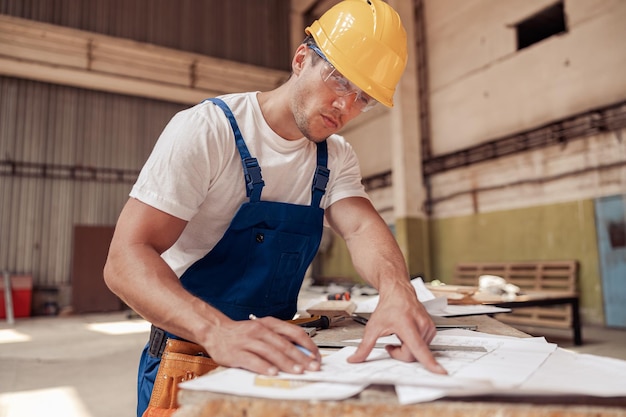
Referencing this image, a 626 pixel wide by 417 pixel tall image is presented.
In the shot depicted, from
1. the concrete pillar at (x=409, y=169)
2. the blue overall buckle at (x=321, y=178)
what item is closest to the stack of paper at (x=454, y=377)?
the blue overall buckle at (x=321, y=178)

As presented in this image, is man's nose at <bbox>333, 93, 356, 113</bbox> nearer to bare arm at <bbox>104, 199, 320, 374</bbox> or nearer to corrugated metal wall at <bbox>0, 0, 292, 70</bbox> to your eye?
bare arm at <bbox>104, 199, 320, 374</bbox>

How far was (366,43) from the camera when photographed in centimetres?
133


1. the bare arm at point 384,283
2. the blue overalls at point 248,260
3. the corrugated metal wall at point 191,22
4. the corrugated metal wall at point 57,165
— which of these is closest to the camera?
the bare arm at point 384,283

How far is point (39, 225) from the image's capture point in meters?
9.52

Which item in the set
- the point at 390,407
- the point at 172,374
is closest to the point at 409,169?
the point at 172,374

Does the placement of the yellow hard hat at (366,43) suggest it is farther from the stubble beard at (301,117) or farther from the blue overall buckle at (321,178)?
the blue overall buckle at (321,178)

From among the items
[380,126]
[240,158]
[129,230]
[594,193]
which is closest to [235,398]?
[129,230]

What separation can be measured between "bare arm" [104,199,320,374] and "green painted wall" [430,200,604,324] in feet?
21.5

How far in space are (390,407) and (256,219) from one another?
734mm

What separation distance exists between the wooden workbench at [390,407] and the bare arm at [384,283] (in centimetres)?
15

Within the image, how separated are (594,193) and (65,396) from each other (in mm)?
6675

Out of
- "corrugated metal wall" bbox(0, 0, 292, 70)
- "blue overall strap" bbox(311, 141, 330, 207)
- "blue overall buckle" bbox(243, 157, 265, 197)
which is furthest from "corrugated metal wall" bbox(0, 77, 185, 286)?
"blue overall buckle" bbox(243, 157, 265, 197)

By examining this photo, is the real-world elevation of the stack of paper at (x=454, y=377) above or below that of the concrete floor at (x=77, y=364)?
above

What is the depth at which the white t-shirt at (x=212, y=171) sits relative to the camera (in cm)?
114
